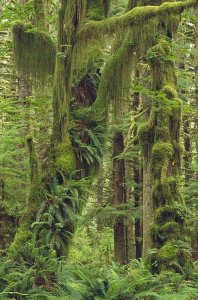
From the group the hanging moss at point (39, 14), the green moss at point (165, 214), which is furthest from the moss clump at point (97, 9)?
the green moss at point (165, 214)

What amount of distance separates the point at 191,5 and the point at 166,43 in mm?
951

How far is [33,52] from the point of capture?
42.8ft

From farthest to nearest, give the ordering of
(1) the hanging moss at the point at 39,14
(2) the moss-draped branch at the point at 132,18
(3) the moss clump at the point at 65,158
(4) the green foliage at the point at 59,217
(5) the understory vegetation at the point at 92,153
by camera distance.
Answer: (1) the hanging moss at the point at 39,14 → (3) the moss clump at the point at 65,158 → (4) the green foliage at the point at 59,217 → (2) the moss-draped branch at the point at 132,18 → (5) the understory vegetation at the point at 92,153

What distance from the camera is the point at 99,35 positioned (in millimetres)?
11055

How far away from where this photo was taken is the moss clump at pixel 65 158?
11375 millimetres

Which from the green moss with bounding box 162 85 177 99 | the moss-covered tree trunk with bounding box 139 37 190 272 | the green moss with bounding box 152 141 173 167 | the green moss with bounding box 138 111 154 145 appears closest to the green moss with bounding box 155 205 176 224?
the moss-covered tree trunk with bounding box 139 37 190 272

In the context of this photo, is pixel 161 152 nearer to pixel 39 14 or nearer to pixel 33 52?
pixel 33 52

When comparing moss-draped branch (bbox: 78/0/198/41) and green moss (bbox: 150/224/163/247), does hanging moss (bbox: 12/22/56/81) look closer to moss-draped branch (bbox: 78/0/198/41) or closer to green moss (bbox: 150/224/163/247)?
moss-draped branch (bbox: 78/0/198/41)

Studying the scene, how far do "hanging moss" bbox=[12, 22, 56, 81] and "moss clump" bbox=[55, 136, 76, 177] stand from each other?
2741mm

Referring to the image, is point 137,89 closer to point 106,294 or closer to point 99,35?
point 99,35

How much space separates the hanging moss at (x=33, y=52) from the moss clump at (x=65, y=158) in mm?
2741

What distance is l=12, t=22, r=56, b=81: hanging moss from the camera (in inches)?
505

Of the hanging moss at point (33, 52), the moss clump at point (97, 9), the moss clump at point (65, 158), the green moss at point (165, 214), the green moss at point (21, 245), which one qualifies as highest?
the moss clump at point (97, 9)

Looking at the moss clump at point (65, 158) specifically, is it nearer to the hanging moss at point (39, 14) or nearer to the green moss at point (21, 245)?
the green moss at point (21, 245)
